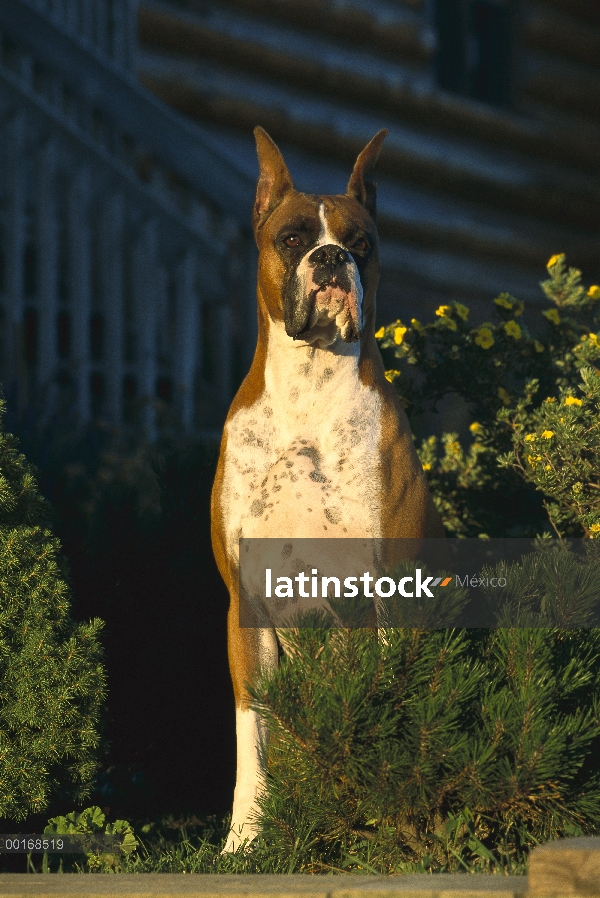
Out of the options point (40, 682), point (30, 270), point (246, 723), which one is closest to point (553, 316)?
point (246, 723)

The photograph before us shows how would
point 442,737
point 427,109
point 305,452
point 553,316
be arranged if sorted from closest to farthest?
point 442,737 → point 305,452 → point 553,316 → point 427,109

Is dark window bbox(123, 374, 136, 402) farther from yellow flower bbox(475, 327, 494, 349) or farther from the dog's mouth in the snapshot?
the dog's mouth

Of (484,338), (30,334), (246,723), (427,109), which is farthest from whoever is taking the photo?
(427,109)

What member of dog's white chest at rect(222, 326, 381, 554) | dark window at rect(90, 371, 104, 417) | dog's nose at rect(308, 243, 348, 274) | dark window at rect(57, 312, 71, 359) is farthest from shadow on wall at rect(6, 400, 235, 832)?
dark window at rect(57, 312, 71, 359)

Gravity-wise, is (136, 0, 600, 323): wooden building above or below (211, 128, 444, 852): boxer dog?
above

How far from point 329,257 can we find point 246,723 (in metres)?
1.41

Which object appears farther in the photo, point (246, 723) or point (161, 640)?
point (161, 640)

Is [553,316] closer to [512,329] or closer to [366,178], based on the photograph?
[512,329]

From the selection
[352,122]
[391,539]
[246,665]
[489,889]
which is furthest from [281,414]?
[352,122]

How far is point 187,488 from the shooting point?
489 centimetres

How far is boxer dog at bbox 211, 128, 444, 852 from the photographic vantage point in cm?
354

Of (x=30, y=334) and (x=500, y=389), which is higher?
(x=30, y=334)

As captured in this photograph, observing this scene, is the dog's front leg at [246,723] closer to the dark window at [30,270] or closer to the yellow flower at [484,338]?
the yellow flower at [484,338]

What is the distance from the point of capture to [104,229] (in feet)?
25.9
